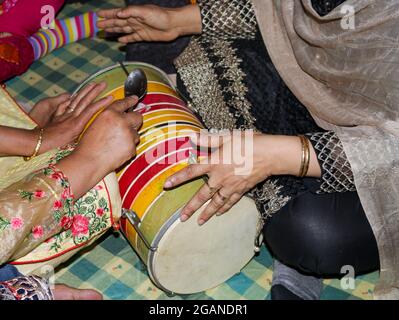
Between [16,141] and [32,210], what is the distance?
275mm

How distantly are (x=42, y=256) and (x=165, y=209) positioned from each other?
0.29 meters

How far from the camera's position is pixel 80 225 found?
1.23m

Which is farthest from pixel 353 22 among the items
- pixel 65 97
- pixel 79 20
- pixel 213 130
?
pixel 79 20

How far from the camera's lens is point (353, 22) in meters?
1.20

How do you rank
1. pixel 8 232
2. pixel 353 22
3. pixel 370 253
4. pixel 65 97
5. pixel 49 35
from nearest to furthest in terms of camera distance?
pixel 8 232
pixel 353 22
pixel 370 253
pixel 65 97
pixel 49 35

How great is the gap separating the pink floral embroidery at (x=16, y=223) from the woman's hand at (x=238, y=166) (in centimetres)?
32

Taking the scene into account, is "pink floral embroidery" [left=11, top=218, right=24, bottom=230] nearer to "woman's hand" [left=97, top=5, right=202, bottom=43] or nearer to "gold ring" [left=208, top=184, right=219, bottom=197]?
"gold ring" [left=208, top=184, right=219, bottom=197]

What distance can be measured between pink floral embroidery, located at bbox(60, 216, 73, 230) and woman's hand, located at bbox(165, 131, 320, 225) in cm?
23

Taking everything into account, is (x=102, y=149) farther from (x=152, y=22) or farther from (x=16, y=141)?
(x=152, y=22)

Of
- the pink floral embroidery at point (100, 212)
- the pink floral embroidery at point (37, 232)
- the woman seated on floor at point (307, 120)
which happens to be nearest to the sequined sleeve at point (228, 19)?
the woman seated on floor at point (307, 120)

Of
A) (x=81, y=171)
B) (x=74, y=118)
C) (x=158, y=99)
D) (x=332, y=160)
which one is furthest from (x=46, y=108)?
(x=332, y=160)

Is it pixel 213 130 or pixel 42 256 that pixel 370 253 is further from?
pixel 42 256

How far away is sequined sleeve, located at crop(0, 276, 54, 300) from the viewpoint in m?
1.11

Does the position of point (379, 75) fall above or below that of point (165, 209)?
above
